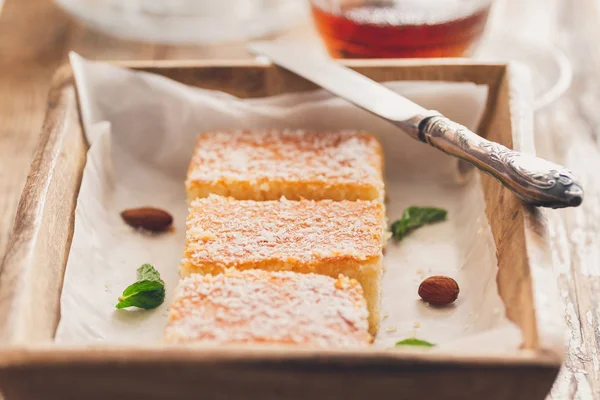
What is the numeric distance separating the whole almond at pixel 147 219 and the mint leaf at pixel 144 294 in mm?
233

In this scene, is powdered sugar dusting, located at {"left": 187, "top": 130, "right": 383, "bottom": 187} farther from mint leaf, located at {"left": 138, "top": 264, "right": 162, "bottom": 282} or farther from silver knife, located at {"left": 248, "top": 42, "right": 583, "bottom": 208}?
mint leaf, located at {"left": 138, "top": 264, "right": 162, "bottom": 282}

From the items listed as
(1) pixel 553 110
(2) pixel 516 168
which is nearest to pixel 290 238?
(2) pixel 516 168

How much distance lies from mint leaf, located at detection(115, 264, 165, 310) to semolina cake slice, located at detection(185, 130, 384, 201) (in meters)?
0.31

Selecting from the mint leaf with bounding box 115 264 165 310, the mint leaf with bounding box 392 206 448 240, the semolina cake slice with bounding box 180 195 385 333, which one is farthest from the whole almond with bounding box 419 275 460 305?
the mint leaf with bounding box 115 264 165 310

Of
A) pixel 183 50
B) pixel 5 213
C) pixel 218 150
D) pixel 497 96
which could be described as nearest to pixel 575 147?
pixel 497 96

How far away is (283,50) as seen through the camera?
2.25 m

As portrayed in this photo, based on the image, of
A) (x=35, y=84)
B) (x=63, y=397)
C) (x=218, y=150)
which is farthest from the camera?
(x=35, y=84)

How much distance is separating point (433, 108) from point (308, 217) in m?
0.57

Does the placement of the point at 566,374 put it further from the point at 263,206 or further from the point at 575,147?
the point at 575,147

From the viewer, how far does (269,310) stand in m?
1.53

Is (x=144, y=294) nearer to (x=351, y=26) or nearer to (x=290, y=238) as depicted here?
(x=290, y=238)

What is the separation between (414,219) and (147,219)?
→ 728 millimetres

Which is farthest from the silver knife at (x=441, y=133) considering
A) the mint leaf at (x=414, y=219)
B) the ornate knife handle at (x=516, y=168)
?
the mint leaf at (x=414, y=219)

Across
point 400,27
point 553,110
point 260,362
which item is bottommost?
point 260,362
